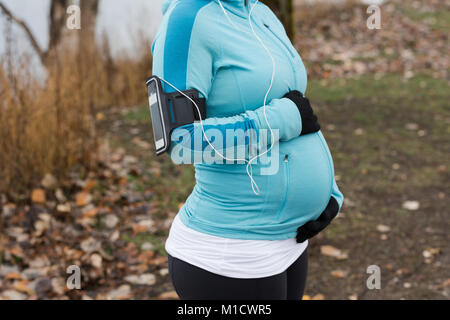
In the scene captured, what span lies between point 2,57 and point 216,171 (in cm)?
313

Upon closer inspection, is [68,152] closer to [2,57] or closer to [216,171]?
[2,57]

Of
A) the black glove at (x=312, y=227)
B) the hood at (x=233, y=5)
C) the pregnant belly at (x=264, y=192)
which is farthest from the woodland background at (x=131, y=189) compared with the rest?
the hood at (x=233, y=5)

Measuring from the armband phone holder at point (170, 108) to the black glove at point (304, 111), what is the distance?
316 mm

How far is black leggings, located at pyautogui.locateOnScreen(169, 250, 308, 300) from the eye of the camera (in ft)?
5.15

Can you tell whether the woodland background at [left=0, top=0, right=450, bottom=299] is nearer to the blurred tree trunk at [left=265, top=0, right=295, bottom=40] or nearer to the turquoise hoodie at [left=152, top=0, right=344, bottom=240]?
the blurred tree trunk at [left=265, top=0, right=295, bottom=40]

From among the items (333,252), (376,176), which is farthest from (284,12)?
(333,252)

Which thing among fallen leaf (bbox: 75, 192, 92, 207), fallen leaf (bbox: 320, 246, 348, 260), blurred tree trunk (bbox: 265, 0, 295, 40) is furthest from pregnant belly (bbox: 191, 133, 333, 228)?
blurred tree trunk (bbox: 265, 0, 295, 40)

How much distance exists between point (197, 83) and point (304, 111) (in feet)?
1.24

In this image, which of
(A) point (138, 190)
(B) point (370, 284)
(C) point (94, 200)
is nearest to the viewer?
(B) point (370, 284)

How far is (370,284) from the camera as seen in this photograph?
344 centimetres

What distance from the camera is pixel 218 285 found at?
5.15 ft

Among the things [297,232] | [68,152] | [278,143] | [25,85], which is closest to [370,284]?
[297,232]

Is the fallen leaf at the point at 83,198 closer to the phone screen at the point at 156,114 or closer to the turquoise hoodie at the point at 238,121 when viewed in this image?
the turquoise hoodie at the point at 238,121

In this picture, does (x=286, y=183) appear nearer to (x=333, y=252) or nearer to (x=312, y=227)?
(x=312, y=227)
